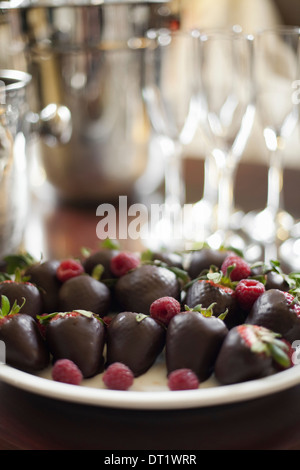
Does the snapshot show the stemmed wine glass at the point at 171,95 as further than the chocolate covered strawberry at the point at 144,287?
Yes

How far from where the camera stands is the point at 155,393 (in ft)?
1.26

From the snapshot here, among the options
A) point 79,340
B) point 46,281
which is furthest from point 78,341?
point 46,281

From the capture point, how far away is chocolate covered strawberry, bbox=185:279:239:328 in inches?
18.2

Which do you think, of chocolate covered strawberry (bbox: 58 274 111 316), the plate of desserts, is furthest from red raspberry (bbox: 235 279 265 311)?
chocolate covered strawberry (bbox: 58 274 111 316)

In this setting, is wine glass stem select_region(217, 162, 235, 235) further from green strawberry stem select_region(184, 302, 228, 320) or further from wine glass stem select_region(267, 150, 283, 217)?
green strawberry stem select_region(184, 302, 228, 320)

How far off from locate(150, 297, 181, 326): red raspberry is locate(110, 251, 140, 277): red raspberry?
0.08 metres

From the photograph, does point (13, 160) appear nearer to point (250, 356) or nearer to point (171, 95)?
point (171, 95)

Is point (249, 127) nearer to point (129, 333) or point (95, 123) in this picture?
point (95, 123)

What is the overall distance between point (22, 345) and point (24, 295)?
0.06 meters

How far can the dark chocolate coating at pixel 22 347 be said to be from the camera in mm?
430

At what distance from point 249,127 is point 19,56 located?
0.32 metres

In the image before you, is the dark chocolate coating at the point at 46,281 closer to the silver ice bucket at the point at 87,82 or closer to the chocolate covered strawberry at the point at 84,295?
the chocolate covered strawberry at the point at 84,295

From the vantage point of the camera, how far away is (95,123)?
0.83 metres

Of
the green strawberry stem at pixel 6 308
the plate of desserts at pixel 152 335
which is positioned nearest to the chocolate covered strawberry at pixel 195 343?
the plate of desserts at pixel 152 335
